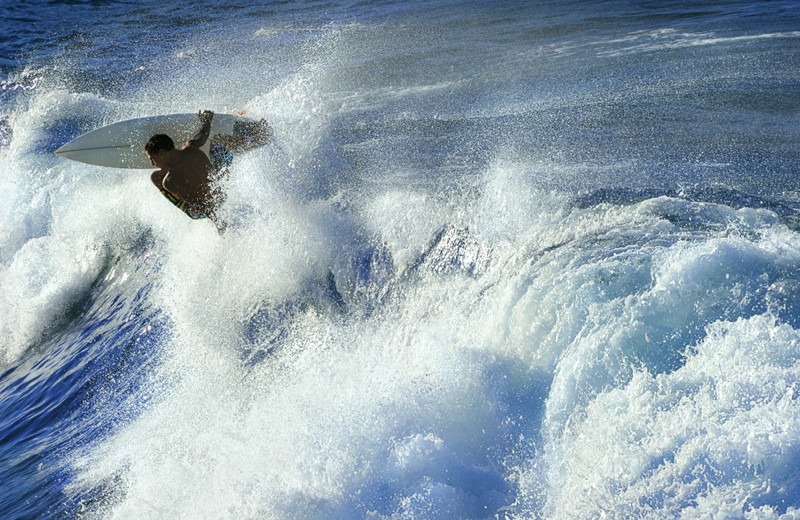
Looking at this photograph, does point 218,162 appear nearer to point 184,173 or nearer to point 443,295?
point 184,173

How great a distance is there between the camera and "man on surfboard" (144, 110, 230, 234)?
6973mm

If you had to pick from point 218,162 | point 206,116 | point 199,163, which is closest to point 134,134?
point 206,116

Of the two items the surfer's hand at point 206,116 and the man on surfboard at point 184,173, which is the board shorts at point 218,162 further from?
the surfer's hand at point 206,116

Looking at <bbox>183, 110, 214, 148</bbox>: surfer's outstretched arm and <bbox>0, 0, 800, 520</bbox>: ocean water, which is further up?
<bbox>183, 110, 214, 148</bbox>: surfer's outstretched arm

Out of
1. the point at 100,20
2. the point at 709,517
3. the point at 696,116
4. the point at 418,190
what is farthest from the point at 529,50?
the point at 100,20

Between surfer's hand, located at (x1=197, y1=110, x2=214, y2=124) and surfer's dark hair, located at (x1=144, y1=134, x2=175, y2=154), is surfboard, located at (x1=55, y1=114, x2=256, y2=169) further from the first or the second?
surfer's dark hair, located at (x1=144, y1=134, x2=175, y2=154)

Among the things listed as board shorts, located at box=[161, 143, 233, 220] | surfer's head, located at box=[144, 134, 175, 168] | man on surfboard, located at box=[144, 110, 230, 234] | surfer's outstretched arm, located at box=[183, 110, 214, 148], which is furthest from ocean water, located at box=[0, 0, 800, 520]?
surfer's head, located at box=[144, 134, 175, 168]

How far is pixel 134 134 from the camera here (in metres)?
7.94

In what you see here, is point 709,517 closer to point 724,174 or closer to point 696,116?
point 724,174

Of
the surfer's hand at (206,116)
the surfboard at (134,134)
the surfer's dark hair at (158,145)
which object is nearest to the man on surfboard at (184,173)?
the surfer's dark hair at (158,145)

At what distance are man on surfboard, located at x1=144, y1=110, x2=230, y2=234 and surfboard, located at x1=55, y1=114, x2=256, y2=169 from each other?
64 centimetres

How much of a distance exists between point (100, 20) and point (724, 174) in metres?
21.6

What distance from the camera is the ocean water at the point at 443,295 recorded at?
381 cm

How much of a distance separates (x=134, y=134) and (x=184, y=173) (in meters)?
1.50
